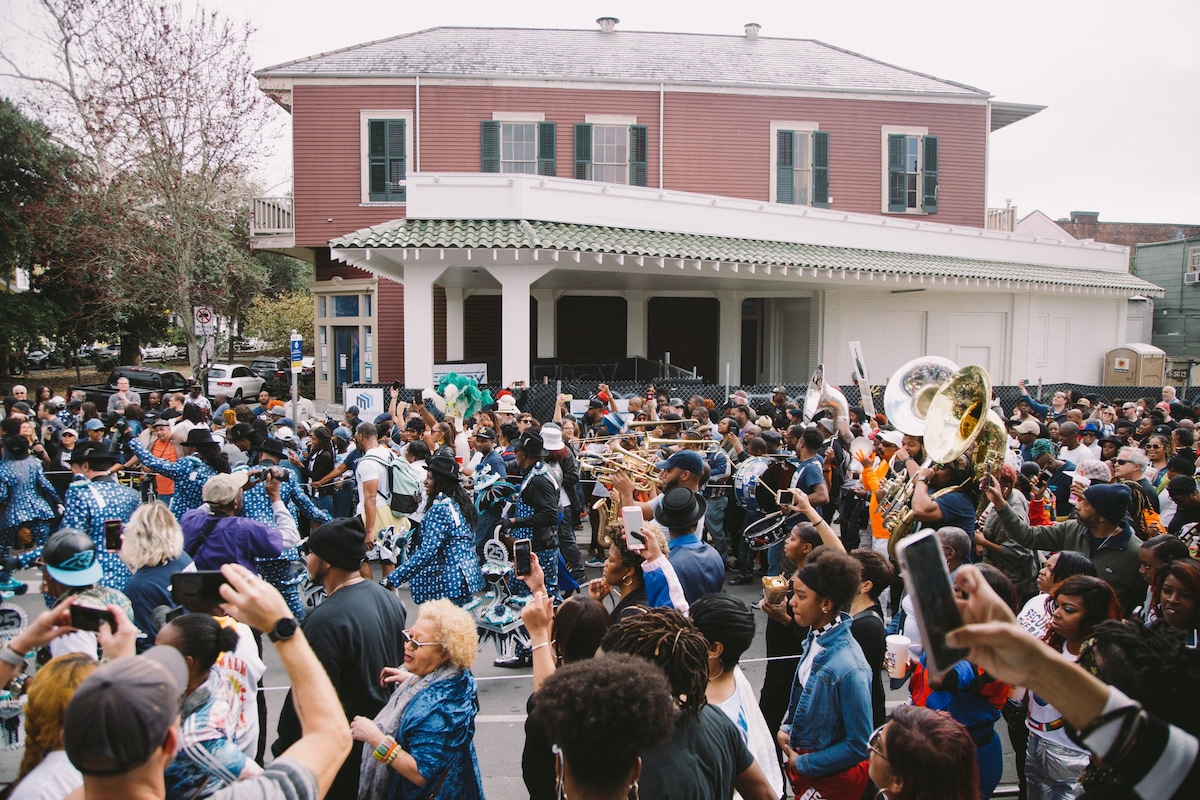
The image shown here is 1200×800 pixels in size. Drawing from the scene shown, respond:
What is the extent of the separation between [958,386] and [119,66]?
25.1 m

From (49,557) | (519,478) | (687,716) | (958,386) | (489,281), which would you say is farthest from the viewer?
(489,281)

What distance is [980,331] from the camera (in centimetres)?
2311

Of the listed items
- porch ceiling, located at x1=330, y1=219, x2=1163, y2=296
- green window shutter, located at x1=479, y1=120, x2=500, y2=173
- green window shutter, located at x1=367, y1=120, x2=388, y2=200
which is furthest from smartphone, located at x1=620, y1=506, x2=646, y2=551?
green window shutter, located at x1=367, y1=120, x2=388, y2=200

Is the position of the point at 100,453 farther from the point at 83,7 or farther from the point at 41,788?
the point at 83,7

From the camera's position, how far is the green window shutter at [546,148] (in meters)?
22.8

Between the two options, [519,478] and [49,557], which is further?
[519,478]

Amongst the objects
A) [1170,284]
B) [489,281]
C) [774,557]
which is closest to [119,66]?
[489,281]

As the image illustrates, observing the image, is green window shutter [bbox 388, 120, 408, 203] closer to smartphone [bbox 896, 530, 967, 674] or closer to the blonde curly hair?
the blonde curly hair

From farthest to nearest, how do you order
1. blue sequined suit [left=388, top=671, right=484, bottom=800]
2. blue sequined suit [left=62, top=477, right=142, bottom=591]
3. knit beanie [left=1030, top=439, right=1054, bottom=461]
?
1. knit beanie [left=1030, top=439, right=1054, bottom=461]
2. blue sequined suit [left=62, top=477, right=142, bottom=591]
3. blue sequined suit [left=388, top=671, right=484, bottom=800]

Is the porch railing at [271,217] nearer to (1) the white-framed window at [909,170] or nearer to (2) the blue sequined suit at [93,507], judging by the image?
(1) the white-framed window at [909,170]

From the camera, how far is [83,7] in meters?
24.3

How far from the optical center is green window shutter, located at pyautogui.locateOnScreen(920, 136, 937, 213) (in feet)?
82.7

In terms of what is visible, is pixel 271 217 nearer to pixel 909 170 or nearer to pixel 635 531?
pixel 909 170

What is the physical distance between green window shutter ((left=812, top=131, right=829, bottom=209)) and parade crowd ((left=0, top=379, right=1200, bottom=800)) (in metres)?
17.6
